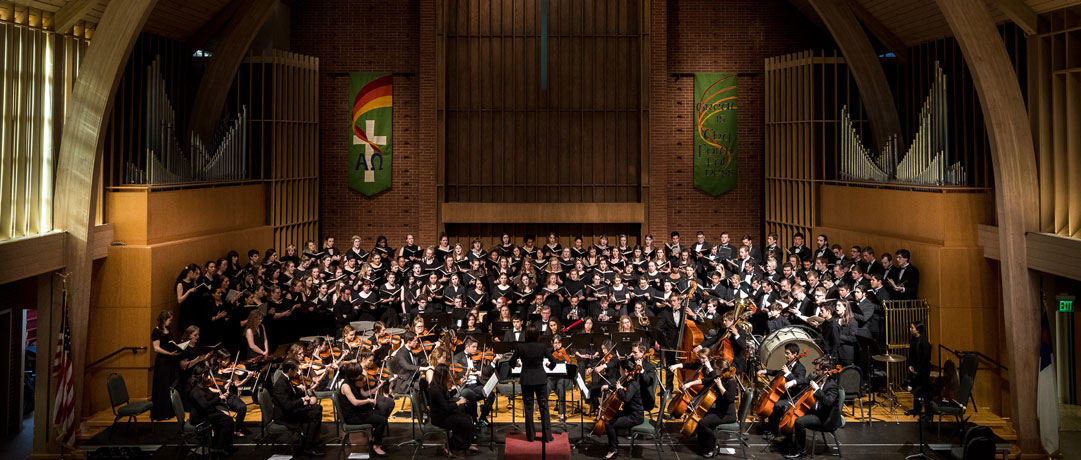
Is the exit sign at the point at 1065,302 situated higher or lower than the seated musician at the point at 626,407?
higher

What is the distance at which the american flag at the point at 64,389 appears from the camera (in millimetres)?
10398

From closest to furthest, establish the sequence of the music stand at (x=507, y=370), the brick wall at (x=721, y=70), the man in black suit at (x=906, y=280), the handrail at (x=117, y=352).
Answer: the music stand at (x=507, y=370)
the handrail at (x=117, y=352)
the man in black suit at (x=906, y=280)
the brick wall at (x=721, y=70)

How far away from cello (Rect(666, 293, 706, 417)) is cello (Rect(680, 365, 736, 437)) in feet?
0.45

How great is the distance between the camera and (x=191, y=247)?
43.1 ft

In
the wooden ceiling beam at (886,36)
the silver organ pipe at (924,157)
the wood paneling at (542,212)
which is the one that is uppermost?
the wooden ceiling beam at (886,36)

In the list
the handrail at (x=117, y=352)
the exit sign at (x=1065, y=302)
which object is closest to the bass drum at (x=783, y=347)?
the exit sign at (x=1065, y=302)

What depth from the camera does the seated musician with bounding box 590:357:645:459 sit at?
9797 mm

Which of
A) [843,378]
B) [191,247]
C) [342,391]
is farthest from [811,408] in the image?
[191,247]

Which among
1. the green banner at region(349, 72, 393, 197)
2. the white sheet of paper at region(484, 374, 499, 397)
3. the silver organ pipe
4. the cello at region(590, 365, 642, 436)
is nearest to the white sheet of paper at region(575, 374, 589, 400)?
the cello at region(590, 365, 642, 436)

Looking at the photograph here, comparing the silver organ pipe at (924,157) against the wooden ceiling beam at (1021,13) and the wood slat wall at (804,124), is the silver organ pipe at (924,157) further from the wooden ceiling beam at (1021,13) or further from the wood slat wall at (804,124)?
the wooden ceiling beam at (1021,13)

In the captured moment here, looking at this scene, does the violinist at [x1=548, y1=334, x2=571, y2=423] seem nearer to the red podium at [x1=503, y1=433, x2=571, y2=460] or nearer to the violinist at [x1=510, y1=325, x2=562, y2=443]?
the violinist at [x1=510, y1=325, x2=562, y2=443]

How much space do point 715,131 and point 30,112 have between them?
38.8 ft

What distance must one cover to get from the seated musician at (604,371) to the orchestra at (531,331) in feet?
0.08

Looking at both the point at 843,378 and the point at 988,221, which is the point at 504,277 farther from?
the point at 988,221
